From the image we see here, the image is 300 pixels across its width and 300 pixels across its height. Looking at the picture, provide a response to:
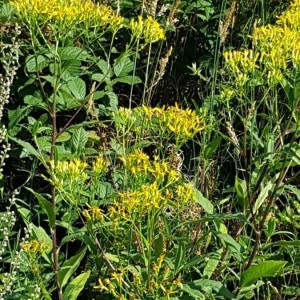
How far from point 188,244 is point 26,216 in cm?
58

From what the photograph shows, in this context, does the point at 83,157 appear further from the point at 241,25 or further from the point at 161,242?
the point at 241,25

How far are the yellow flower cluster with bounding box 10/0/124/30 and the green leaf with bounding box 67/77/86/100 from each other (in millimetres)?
619

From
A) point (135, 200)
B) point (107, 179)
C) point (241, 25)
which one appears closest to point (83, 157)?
point (107, 179)

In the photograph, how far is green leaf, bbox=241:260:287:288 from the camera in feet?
6.83

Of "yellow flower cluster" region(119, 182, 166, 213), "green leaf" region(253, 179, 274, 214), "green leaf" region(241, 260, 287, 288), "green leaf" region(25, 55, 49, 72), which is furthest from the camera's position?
"green leaf" region(25, 55, 49, 72)

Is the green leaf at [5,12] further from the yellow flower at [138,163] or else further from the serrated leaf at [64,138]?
the yellow flower at [138,163]

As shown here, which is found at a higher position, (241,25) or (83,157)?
(241,25)

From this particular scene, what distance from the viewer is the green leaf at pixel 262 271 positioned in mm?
2082

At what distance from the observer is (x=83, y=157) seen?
285 centimetres

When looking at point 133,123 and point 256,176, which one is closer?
point 133,123

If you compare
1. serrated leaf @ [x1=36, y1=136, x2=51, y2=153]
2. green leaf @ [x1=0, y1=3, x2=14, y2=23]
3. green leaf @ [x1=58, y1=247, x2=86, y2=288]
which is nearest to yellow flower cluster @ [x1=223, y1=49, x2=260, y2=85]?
green leaf @ [x1=58, y1=247, x2=86, y2=288]

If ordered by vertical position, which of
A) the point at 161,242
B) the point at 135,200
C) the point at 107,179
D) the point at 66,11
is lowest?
the point at 107,179

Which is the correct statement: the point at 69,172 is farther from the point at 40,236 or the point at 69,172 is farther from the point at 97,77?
the point at 97,77

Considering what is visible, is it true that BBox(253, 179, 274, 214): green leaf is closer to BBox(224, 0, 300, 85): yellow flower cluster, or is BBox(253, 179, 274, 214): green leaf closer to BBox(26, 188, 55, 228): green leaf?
BBox(224, 0, 300, 85): yellow flower cluster
